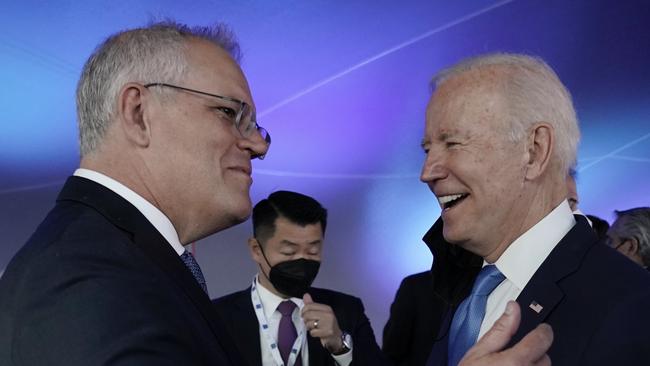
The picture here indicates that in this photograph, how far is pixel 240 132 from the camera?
1.44 meters

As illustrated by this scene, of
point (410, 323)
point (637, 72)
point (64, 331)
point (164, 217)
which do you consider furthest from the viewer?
point (637, 72)

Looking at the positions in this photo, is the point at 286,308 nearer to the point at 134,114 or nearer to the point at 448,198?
the point at 448,198

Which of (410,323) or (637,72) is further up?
(637,72)

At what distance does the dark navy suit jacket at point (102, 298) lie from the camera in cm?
96

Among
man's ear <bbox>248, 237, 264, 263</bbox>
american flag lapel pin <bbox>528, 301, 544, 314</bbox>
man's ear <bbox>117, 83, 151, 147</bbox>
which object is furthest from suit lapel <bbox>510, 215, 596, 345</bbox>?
man's ear <bbox>248, 237, 264, 263</bbox>

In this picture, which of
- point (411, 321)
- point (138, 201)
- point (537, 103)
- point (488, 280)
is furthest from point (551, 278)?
point (411, 321)

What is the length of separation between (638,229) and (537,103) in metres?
1.87

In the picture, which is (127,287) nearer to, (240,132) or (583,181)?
(240,132)

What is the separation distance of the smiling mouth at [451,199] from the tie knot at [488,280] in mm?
146

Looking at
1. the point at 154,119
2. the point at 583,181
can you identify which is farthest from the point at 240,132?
the point at 583,181

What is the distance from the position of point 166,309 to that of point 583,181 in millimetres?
3854

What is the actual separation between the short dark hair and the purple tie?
0.84ft

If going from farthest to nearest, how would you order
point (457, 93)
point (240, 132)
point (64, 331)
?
point (457, 93) < point (240, 132) < point (64, 331)

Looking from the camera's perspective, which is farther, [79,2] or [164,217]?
[79,2]
